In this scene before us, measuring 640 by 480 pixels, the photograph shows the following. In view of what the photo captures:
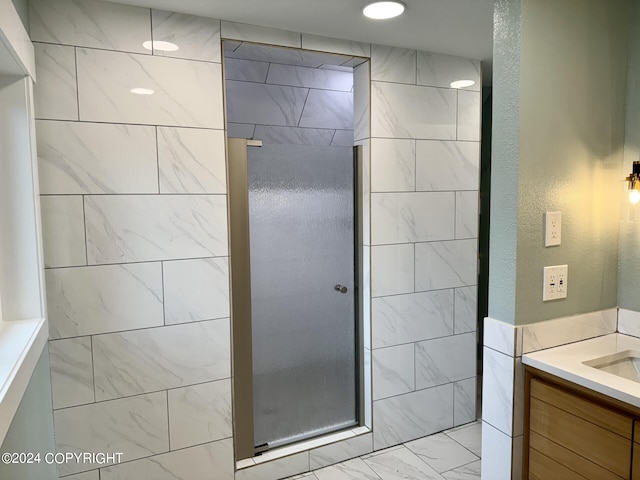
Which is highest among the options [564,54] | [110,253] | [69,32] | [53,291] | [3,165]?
[69,32]

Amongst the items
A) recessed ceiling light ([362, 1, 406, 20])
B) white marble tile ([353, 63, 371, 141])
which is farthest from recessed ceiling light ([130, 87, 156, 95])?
white marble tile ([353, 63, 371, 141])

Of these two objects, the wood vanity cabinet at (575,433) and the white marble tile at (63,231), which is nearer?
the wood vanity cabinet at (575,433)

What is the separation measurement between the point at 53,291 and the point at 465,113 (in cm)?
236

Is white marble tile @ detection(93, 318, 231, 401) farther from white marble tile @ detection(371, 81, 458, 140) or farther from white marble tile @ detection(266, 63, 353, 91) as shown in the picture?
white marble tile @ detection(266, 63, 353, 91)

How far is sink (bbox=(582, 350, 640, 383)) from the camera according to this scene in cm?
162

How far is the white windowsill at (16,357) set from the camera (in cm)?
114

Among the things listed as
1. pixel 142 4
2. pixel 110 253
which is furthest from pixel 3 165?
pixel 142 4

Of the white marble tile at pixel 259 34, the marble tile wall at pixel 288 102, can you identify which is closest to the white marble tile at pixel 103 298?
the white marble tile at pixel 259 34

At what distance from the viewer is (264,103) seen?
2.90 metres

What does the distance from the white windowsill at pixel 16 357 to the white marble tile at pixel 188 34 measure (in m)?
1.23

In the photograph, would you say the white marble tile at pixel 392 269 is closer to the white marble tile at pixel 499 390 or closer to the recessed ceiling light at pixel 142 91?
the white marble tile at pixel 499 390

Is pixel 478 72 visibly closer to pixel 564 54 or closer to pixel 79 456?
pixel 564 54

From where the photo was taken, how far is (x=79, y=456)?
1924mm

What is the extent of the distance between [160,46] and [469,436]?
2.71 meters
